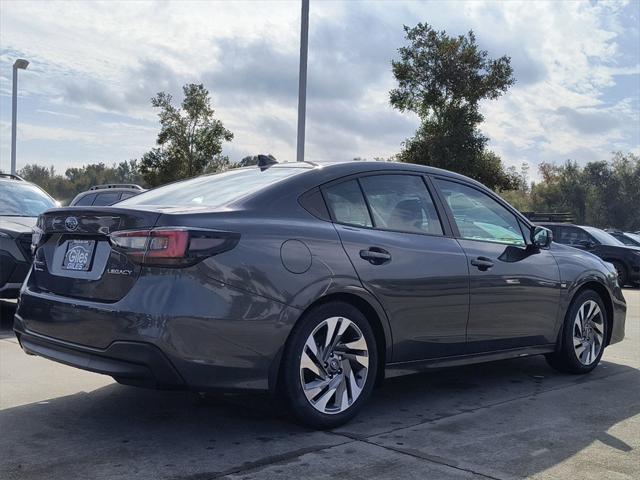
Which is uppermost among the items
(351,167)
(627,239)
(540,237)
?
(627,239)

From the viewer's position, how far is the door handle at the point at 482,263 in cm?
487

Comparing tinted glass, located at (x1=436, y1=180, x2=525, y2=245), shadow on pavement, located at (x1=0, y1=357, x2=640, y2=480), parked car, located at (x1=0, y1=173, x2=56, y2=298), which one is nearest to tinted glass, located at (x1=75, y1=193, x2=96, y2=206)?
parked car, located at (x1=0, y1=173, x2=56, y2=298)

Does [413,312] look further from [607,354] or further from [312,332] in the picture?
[607,354]

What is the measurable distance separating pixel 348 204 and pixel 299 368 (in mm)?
1096

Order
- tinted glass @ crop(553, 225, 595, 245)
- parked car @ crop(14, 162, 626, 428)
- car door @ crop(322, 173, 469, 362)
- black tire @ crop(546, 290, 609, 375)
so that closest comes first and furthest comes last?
parked car @ crop(14, 162, 626, 428) → car door @ crop(322, 173, 469, 362) → black tire @ crop(546, 290, 609, 375) → tinted glass @ crop(553, 225, 595, 245)

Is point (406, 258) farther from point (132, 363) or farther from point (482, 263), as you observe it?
point (132, 363)

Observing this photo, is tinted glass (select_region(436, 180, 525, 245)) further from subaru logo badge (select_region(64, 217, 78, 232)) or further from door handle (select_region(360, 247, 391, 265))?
subaru logo badge (select_region(64, 217, 78, 232))

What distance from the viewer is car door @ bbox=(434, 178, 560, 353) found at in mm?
4895

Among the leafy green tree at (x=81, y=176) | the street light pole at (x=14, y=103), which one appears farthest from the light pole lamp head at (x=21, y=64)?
the leafy green tree at (x=81, y=176)

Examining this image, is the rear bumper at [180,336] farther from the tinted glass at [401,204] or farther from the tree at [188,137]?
the tree at [188,137]

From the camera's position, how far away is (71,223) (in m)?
3.98

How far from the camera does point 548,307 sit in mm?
5453

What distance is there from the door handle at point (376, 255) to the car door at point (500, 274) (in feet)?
2.61

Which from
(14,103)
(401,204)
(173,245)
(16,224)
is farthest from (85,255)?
(14,103)
